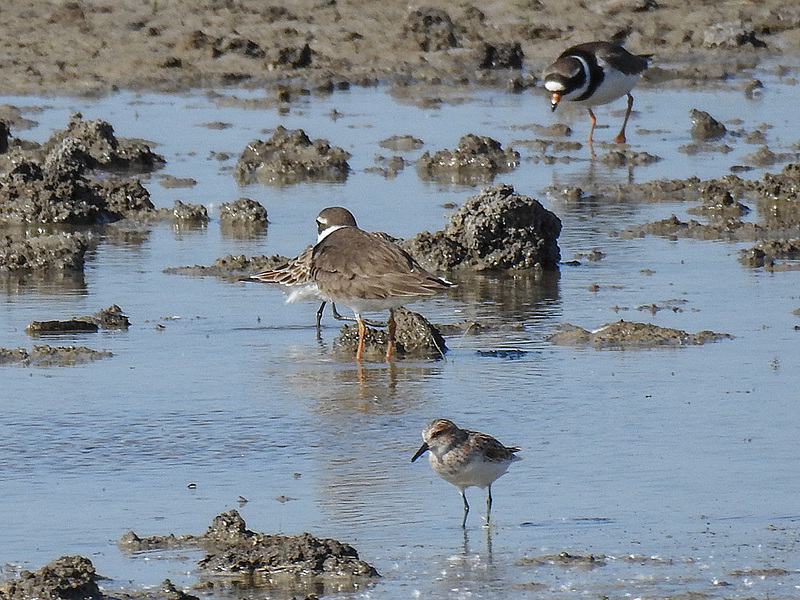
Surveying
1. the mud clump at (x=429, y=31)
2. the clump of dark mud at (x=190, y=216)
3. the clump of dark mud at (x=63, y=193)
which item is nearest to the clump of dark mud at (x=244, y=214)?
the clump of dark mud at (x=190, y=216)

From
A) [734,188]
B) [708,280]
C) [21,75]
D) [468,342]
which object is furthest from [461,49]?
[468,342]

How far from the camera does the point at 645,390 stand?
923cm

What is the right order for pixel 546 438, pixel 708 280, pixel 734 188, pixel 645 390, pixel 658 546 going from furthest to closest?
pixel 734 188
pixel 708 280
pixel 645 390
pixel 546 438
pixel 658 546

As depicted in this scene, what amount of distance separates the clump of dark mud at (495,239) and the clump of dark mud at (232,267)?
109 centimetres

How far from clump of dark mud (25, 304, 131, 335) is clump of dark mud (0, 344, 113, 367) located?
1.61 feet

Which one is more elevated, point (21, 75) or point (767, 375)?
point (21, 75)

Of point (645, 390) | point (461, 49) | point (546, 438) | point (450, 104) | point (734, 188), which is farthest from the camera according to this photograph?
point (461, 49)

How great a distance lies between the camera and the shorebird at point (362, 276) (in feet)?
33.8

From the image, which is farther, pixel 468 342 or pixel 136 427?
pixel 468 342

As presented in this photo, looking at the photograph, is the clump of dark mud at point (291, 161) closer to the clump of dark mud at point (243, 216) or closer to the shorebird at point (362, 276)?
the clump of dark mud at point (243, 216)

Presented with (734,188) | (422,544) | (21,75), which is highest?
(21,75)

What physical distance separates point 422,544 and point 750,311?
497 centimetres

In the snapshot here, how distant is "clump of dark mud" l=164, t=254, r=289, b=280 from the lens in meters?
→ 12.5

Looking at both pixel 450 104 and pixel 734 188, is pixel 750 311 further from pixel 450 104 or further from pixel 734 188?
pixel 450 104
